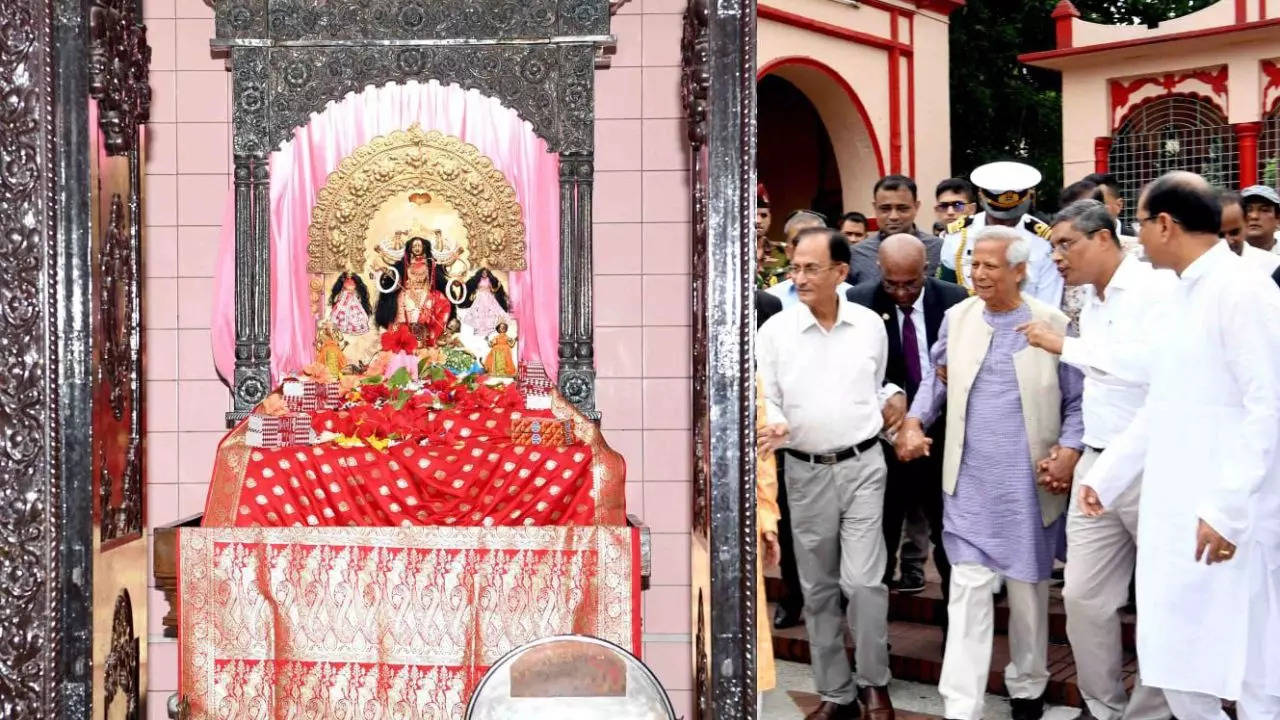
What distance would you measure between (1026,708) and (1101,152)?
1052 centimetres

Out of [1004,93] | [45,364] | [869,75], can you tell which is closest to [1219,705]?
[45,364]

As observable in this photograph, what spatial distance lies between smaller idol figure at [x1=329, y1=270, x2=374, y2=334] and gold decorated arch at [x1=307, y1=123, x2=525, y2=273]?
0.05 meters

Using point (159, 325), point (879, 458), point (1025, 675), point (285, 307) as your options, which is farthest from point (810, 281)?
point (159, 325)

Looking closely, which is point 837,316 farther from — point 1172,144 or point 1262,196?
point 1172,144

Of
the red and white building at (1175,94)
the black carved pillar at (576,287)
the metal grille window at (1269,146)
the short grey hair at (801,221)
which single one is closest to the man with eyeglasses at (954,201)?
the short grey hair at (801,221)

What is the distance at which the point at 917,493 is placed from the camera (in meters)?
5.88

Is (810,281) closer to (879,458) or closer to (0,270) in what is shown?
(879,458)

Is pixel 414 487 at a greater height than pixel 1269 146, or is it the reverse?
pixel 1269 146

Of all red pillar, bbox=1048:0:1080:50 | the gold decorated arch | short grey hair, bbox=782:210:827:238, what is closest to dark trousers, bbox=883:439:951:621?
short grey hair, bbox=782:210:827:238

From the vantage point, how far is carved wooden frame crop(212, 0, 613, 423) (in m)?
5.11

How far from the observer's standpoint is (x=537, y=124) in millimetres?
5164

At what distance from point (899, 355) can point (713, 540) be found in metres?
2.12

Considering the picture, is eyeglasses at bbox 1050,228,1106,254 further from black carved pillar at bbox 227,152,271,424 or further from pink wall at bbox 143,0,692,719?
black carved pillar at bbox 227,152,271,424

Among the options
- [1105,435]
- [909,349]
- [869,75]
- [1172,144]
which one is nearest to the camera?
[1105,435]
